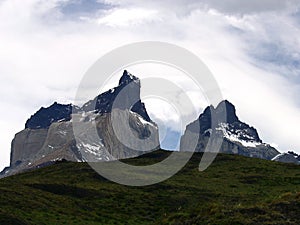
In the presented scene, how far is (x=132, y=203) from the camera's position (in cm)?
10350

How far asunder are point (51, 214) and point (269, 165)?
8788 cm

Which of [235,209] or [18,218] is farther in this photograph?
[18,218]

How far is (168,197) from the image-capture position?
360 ft

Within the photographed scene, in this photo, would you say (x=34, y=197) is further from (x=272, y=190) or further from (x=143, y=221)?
(x=272, y=190)

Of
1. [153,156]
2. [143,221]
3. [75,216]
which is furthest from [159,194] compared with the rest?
[153,156]

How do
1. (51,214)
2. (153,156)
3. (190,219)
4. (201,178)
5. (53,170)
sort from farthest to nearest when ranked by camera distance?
(153,156)
(53,170)
(201,178)
(51,214)
(190,219)

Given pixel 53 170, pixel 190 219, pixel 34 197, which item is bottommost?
pixel 190 219

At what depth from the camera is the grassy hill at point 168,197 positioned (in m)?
56.1

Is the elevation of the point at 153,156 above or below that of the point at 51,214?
above

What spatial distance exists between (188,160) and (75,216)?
88728mm

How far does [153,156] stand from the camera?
188m

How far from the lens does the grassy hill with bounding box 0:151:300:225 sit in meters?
56.1

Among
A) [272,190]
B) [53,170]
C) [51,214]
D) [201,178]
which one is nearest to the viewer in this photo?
[51,214]

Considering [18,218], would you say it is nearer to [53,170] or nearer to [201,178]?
[201,178]
